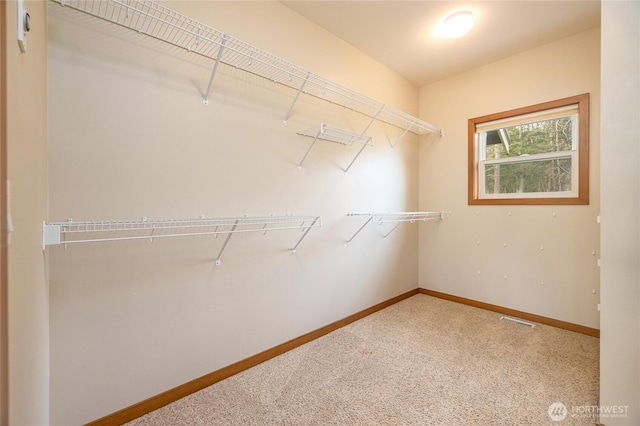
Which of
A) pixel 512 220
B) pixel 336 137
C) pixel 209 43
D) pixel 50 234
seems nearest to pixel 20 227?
pixel 50 234

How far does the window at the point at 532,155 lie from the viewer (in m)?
2.49

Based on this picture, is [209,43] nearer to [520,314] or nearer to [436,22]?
[436,22]

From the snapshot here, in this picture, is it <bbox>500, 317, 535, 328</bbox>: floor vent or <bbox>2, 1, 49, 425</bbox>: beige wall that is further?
<bbox>500, 317, 535, 328</bbox>: floor vent

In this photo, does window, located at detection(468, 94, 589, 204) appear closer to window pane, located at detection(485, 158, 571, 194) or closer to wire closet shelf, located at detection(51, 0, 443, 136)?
window pane, located at detection(485, 158, 571, 194)

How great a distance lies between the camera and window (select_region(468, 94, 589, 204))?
2.49 meters

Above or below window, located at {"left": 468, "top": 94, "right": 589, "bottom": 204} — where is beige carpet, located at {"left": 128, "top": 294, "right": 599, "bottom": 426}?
below

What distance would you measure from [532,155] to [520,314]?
159 cm

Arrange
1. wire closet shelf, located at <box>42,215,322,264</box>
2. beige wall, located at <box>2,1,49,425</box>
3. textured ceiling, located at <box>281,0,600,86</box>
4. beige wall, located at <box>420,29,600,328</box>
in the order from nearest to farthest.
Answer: beige wall, located at <box>2,1,49,425</box> < wire closet shelf, located at <box>42,215,322,264</box> < textured ceiling, located at <box>281,0,600,86</box> < beige wall, located at <box>420,29,600,328</box>

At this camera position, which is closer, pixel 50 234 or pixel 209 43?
pixel 50 234

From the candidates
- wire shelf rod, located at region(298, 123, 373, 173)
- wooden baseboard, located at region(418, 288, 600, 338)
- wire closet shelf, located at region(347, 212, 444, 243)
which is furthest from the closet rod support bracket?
wooden baseboard, located at region(418, 288, 600, 338)

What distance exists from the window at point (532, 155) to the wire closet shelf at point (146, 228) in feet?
7.26

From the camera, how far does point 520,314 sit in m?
2.81

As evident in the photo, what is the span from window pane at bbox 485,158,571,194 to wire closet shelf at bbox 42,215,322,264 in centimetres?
224

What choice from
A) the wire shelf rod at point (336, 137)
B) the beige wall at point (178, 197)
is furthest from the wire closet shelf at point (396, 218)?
the wire shelf rod at point (336, 137)
